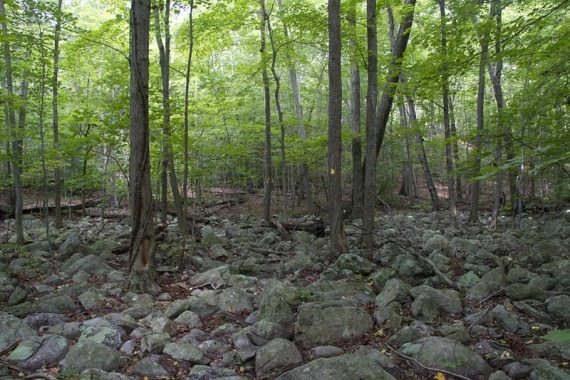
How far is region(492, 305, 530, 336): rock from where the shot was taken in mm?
4004

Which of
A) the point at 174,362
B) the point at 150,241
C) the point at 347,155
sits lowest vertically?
the point at 174,362

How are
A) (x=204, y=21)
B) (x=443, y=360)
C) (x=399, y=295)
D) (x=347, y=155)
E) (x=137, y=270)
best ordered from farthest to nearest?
(x=347, y=155) → (x=204, y=21) → (x=137, y=270) → (x=399, y=295) → (x=443, y=360)

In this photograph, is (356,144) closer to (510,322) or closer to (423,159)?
(423,159)

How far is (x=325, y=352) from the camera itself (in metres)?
3.80

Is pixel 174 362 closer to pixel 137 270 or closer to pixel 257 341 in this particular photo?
pixel 257 341

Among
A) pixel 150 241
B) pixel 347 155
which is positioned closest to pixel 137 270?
pixel 150 241

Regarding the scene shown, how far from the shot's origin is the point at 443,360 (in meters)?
3.39

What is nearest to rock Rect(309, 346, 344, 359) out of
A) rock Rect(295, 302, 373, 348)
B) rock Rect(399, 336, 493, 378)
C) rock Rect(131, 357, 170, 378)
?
rock Rect(295, 302, 373, 348)

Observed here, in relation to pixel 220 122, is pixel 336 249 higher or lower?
lower

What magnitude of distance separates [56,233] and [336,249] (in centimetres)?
779

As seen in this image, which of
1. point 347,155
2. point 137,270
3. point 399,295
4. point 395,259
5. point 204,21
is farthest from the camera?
point 347,155

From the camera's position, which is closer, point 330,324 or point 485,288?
point 330,324

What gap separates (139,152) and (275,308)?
301 cm

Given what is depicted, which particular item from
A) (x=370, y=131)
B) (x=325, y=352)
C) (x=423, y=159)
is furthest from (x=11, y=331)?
(x=423, y=159)
